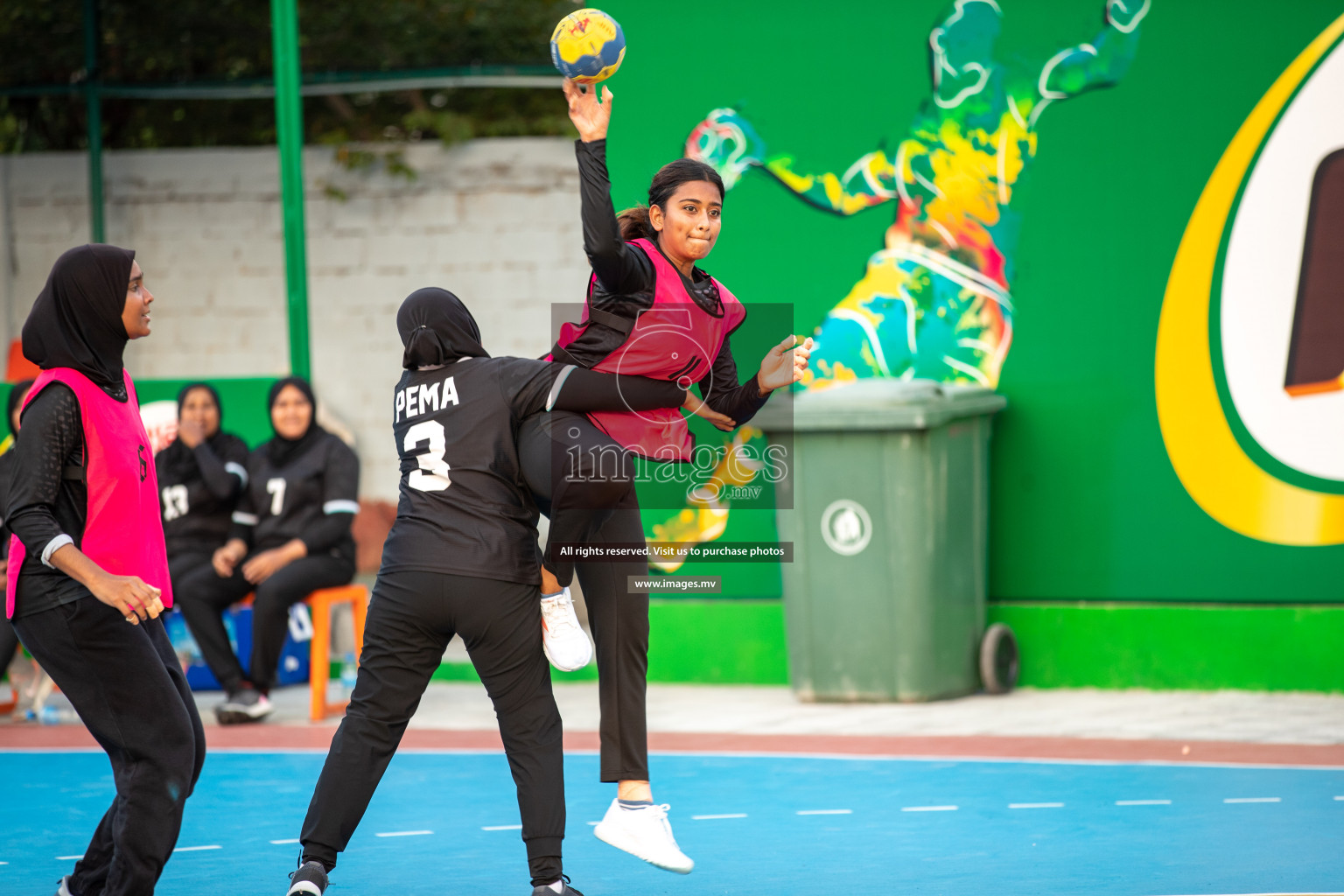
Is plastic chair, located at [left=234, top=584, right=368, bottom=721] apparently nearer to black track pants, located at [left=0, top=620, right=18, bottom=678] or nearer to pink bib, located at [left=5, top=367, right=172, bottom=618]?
black track pants, located at [left=0, top=620, right=18, bottom=678]

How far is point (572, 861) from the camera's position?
540 centimetres

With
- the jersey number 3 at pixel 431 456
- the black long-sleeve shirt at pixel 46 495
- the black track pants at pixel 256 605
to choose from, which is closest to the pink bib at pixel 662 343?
the jersey number 3 at pixel 431 456

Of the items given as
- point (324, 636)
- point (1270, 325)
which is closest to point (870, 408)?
point (1270, 325)

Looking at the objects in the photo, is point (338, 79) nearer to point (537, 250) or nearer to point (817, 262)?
point (537, 250)

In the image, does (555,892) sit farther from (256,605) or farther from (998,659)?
(998,659)

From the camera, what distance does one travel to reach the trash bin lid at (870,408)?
8.01 meters

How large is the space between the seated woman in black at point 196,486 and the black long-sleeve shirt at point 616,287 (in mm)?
4690

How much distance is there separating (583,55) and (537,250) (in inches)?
271

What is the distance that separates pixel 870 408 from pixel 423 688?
398 cm

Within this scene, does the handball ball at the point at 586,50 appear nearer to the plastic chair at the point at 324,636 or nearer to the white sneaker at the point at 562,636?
the white sneaker at the point at 562,636

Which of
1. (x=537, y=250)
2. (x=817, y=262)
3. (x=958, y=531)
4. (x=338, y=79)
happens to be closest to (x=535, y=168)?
(x=537, y=250)

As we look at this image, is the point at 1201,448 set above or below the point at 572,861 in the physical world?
above

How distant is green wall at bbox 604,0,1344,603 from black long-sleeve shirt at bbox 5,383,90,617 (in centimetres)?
522

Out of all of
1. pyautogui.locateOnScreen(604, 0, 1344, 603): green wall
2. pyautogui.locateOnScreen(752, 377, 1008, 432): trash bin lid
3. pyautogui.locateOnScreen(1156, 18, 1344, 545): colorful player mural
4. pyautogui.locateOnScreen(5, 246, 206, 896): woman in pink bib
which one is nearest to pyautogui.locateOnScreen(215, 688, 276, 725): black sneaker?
pyautogui.locateOnScreen(604, 0, 1344, 603): green wall
